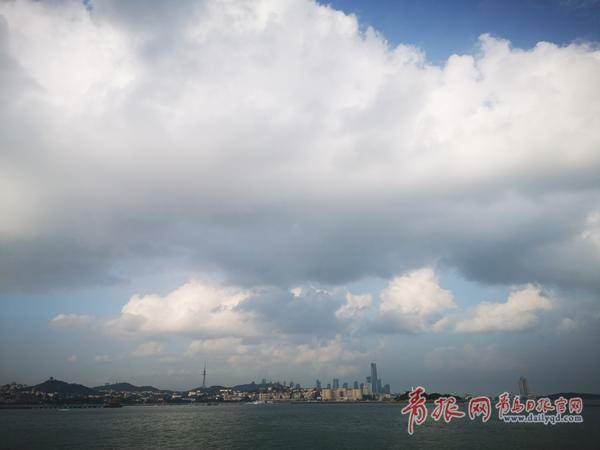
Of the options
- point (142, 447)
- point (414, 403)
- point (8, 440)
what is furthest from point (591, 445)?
point (8, 440)

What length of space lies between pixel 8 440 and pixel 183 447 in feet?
155

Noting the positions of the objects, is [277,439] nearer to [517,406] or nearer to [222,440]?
[222,440]

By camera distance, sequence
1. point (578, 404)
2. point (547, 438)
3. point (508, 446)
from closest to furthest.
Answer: point (578, 404), point (508, 446), point (547, 438)

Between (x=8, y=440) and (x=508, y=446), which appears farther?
(x=8, y=440)

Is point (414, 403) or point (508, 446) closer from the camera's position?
point (414, 403)

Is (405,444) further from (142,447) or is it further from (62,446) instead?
(62,446)

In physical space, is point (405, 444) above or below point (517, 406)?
below

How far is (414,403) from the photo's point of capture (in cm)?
5072

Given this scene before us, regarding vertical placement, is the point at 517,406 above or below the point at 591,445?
above

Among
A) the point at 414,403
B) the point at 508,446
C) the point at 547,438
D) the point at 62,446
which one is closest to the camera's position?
the point at 414,403

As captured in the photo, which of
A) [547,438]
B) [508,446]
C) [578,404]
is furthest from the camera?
[547,438]

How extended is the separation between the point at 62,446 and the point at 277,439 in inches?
1735

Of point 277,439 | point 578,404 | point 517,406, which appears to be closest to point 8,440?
point 277,439

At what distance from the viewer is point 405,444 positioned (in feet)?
242
